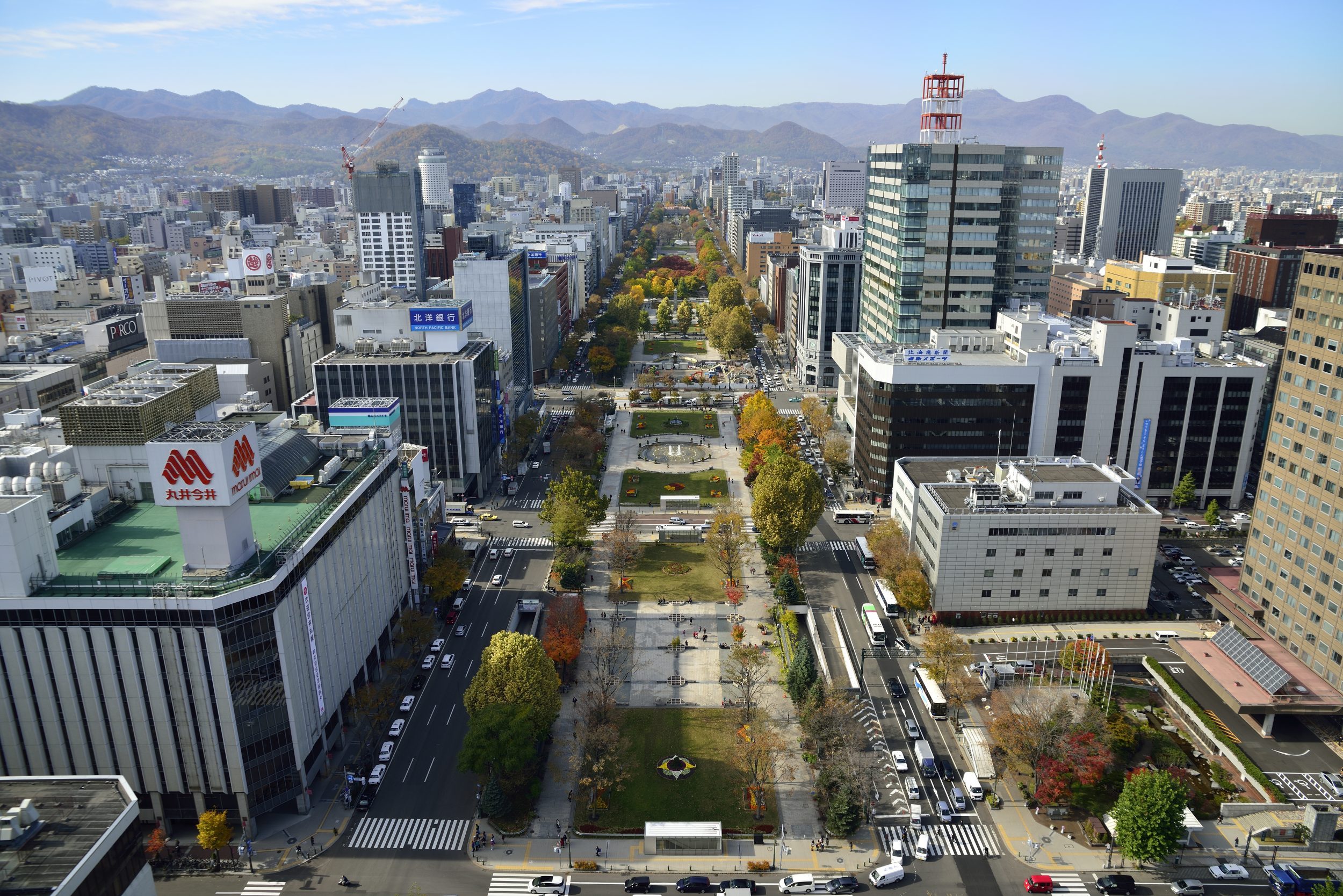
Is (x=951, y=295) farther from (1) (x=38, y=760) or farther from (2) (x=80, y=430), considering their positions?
(1) (x=38, y=760)

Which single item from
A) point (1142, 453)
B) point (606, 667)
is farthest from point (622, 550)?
point (1142, 453)

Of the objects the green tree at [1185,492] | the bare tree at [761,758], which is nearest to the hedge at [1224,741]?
the bare tree at [761,758]

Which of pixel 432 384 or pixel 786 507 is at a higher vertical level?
pixel 432 384

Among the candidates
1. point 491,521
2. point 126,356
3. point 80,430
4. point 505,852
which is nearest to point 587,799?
point 505,852

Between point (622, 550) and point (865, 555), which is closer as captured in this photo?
point (622, 550)

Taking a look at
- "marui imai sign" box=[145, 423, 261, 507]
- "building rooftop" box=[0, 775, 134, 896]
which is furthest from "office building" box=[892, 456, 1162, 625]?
"building rooftop" box=[0, 775, 134, 896]

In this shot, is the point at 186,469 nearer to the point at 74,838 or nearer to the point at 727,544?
the point at 74,838

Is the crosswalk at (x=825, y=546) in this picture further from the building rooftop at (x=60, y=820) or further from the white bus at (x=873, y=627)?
the building rooftop at (x=60, y=820)
